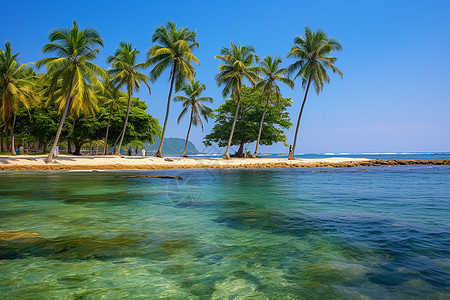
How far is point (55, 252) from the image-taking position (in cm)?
414

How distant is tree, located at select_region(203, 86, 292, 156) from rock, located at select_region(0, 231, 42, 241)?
114 ft

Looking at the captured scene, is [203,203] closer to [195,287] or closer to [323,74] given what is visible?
[195,287]

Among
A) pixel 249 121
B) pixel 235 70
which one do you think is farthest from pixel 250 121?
pixel 235 70

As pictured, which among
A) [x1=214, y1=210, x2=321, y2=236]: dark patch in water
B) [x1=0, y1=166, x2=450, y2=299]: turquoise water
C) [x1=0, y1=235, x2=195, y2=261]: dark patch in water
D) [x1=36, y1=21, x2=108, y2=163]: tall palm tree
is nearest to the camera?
[x1=0, y1=166, x2=450, y2=299]: turquoise water

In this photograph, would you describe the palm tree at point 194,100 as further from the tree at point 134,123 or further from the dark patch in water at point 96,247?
the dark patch in water at point 96,247

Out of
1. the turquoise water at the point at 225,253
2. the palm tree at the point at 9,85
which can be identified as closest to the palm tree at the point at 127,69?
the palm tree at the point at 9,85

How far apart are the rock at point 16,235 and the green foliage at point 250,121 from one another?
34780 mm

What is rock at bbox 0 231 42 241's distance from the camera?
4809mm

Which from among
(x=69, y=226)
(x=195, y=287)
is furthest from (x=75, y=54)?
(x=195, y=287)

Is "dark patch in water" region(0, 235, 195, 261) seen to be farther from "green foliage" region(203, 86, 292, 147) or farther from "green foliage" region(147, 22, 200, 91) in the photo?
"green foliage" region(203, 86, 292, 147)

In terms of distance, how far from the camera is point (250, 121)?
39750 millimetres

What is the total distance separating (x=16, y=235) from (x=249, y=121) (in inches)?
1414

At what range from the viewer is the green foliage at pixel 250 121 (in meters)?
40.0

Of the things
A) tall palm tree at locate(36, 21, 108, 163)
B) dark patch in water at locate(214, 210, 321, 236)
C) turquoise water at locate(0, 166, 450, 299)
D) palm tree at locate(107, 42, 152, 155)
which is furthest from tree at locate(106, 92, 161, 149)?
dark patch in water at locate(214, 210, 321, 236)
